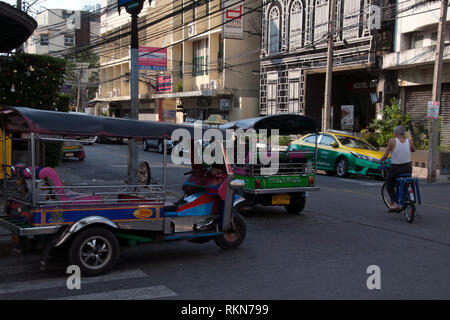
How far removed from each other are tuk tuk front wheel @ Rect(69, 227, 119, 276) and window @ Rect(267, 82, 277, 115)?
2677cm

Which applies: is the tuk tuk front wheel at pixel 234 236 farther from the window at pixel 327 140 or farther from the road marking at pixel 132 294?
the window at pixel 327 140

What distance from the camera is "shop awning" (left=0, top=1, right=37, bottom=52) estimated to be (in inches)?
348

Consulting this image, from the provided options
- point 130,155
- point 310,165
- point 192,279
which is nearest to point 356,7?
point 310,165

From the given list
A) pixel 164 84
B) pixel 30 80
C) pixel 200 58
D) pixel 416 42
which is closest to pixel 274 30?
pixel 200 58

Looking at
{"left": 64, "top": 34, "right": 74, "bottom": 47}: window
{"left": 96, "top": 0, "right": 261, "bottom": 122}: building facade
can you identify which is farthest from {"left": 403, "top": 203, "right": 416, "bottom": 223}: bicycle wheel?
{"left": 64, "top": 34, "right": 74, "bottom": 47}: window

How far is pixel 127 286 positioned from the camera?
548 centimetres

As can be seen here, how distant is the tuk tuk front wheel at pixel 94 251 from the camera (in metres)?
5.68

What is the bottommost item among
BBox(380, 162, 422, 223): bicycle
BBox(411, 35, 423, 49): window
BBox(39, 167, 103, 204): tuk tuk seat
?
BBox(380, 162, 422, 223): bicycle

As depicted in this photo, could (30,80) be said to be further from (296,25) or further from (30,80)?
(296,25)

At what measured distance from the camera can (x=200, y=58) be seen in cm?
3981

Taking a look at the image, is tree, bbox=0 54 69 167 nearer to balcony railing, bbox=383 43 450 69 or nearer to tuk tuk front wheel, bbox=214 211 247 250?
tuk tuk front wheel, bbox=214 211 247 250
